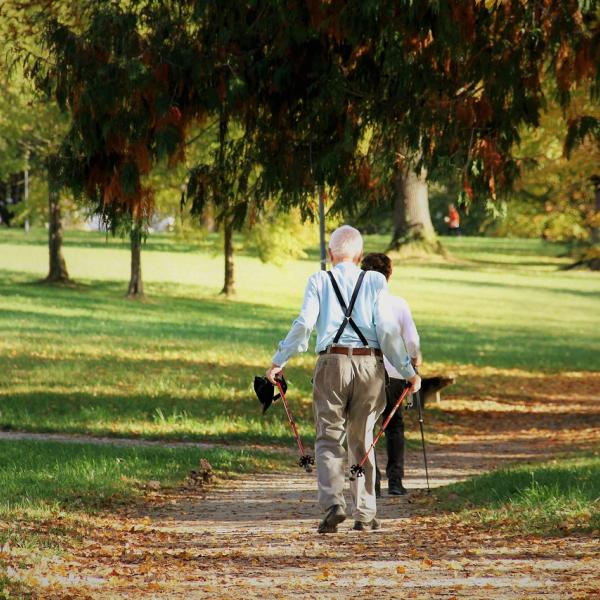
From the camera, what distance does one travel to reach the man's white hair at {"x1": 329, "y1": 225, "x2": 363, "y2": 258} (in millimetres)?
9266

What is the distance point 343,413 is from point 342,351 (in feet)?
1.43

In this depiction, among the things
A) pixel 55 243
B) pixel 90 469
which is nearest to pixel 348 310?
pixel 90 469

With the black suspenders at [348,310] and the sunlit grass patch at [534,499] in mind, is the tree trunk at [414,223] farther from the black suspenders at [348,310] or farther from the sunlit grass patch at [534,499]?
the black suspenders at [348,310]

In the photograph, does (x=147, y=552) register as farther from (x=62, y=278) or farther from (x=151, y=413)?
(x=62, y=278)

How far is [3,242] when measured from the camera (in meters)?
63.1

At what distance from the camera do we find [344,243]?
365 inches

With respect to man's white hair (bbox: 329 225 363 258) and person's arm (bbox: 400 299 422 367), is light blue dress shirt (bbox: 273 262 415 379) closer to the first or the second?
man's white hair (bbox: 329 225 363 258)

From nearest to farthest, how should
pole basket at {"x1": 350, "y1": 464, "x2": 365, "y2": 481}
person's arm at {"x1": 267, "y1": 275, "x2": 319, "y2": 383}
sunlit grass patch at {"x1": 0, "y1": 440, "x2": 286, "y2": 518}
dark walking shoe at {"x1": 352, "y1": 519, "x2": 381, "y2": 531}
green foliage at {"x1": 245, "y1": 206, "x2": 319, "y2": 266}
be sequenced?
person's arm at {"x1": 267, "y1": 275, "x2": 319, "y2": 383}
pole basket at {"x1": 350, "y1": 464, "x2": 365, "y2": 481}
dark walking shoe at {"x1": 352, "y1": 519, "x2": 381, "y2": 531}
sunlit grass patch at {"x1": 0, "y1": 440, "x2": 286, "y2": 518}
green foliage at {"x1": 245, "y1": 206, "x2": 319, "y2": 266}

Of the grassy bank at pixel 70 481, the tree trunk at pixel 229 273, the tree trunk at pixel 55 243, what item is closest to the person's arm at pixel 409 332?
the grassy bank at pixel 70 481

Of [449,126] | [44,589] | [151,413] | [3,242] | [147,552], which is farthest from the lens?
[3,242]

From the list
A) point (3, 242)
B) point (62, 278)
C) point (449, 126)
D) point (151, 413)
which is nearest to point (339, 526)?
point (449, 126)

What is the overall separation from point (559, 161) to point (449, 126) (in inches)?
372

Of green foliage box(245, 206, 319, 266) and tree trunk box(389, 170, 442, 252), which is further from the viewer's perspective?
tree trunk box(389, 170, 442, 252)

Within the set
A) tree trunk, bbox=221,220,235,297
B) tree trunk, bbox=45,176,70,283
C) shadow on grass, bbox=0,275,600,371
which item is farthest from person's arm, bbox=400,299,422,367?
tree trunk, bbox=221,220,235,297
